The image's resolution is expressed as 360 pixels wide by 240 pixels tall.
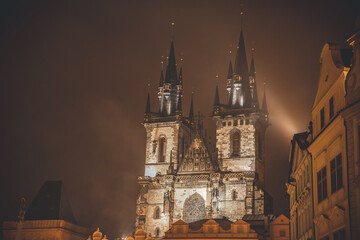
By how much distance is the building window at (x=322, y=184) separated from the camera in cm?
2159

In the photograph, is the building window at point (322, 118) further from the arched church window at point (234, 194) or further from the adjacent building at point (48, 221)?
the arched church window at point (234, 194)

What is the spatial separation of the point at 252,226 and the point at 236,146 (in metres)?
14.4

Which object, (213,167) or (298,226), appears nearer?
(298,226)

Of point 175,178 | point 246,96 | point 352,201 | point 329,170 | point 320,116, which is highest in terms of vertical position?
point 246,96

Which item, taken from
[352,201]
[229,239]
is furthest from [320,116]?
[229,239]

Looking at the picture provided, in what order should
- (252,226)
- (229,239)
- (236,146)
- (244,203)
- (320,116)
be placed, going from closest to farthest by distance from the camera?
(320,116) < (229,239) < (252,226) < (244,203) < (236,146)

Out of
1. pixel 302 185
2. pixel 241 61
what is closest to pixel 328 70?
pixel 302 185

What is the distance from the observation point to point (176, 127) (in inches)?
2842

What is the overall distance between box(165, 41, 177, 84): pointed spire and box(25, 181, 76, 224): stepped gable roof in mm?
22398

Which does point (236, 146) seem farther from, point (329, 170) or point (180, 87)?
point (329, 170)

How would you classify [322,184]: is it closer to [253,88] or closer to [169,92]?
[253,88]

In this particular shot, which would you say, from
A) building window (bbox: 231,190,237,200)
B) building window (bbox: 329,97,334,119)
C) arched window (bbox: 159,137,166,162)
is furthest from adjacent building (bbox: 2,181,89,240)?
building window (bbox: 329,97,334,119)

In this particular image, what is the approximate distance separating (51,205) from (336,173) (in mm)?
46717

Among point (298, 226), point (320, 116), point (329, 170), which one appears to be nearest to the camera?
point (329, 170)
